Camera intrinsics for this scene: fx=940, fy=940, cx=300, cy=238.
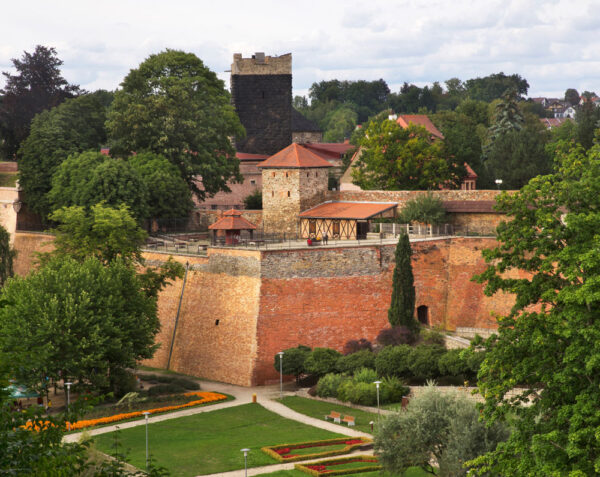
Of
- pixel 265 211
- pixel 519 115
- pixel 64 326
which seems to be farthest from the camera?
pixel 519 115

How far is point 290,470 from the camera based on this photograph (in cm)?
2945

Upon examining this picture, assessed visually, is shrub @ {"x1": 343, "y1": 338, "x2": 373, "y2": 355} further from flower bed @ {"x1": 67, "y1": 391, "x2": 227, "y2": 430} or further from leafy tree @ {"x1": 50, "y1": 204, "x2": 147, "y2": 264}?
leafy tree @ {"x1": 50, "y1": 204, "x2": 147, "y2": 264}

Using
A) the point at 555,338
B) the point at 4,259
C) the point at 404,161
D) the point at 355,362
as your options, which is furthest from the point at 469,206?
the point at 555,338

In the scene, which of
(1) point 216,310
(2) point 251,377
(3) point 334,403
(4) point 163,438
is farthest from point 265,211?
(4) point 163,438

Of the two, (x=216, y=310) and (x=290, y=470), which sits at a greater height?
(x=216, y=310)

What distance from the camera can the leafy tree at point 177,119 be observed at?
2120 inches

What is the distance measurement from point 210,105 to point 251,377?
22.2 m

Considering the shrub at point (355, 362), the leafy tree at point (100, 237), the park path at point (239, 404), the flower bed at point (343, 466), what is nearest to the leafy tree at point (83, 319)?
the park path at point (239, 404)

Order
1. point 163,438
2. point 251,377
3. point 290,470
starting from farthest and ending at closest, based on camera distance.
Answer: point 251,377, point 163,438, point 290,470

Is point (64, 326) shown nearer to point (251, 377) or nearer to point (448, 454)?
point (251, 377)

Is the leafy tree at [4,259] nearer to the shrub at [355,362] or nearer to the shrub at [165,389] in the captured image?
the shrub at [165,389]

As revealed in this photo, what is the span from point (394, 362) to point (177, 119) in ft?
76.0

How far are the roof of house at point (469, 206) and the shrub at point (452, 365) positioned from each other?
472 inches

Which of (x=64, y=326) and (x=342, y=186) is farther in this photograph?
(x=342, y=186)
